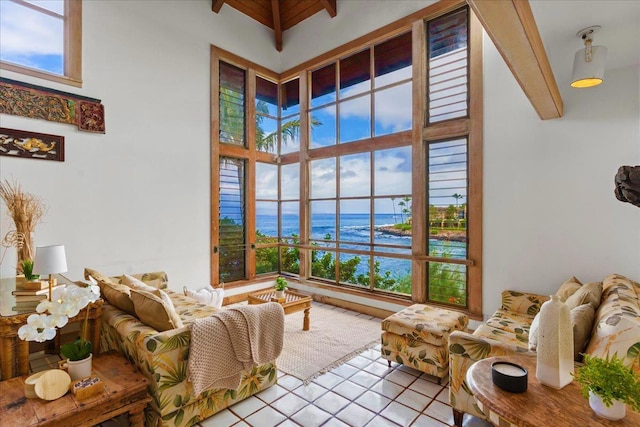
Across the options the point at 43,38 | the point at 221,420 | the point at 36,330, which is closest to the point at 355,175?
the point at 221,420

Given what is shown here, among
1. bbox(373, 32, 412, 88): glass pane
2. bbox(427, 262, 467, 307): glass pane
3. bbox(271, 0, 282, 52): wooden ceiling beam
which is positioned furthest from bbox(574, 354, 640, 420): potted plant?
bbox(271, 0, 282, 52): wooden ceiling beam

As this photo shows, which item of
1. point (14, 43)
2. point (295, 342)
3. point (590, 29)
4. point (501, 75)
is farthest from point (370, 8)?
point (295, 342)

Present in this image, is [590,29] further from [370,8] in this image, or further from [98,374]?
[98,374]

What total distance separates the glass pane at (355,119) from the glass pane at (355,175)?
1.00 feet

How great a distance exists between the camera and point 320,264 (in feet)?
17.0

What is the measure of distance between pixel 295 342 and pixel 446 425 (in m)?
1.73

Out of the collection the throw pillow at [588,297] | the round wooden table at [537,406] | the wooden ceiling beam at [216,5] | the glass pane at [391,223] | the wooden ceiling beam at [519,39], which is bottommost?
the round wooden table at [537,406]

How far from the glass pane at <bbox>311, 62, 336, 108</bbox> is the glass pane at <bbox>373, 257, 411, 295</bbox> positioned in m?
2.71

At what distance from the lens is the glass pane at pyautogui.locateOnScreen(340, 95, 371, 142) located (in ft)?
15.1

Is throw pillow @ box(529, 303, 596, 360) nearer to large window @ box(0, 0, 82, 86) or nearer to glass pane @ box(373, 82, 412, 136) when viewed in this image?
glass pane @ box(373, 82, 412, 136)

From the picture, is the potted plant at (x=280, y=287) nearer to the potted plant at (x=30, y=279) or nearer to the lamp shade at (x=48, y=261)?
the lamp shade at (x=48, y=261)

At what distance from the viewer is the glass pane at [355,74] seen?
4.64 meters

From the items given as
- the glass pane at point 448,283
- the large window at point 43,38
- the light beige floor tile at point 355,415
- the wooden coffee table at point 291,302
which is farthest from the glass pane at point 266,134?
the light beige floor tile at point 355,415

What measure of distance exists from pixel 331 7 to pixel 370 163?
8.32ft
